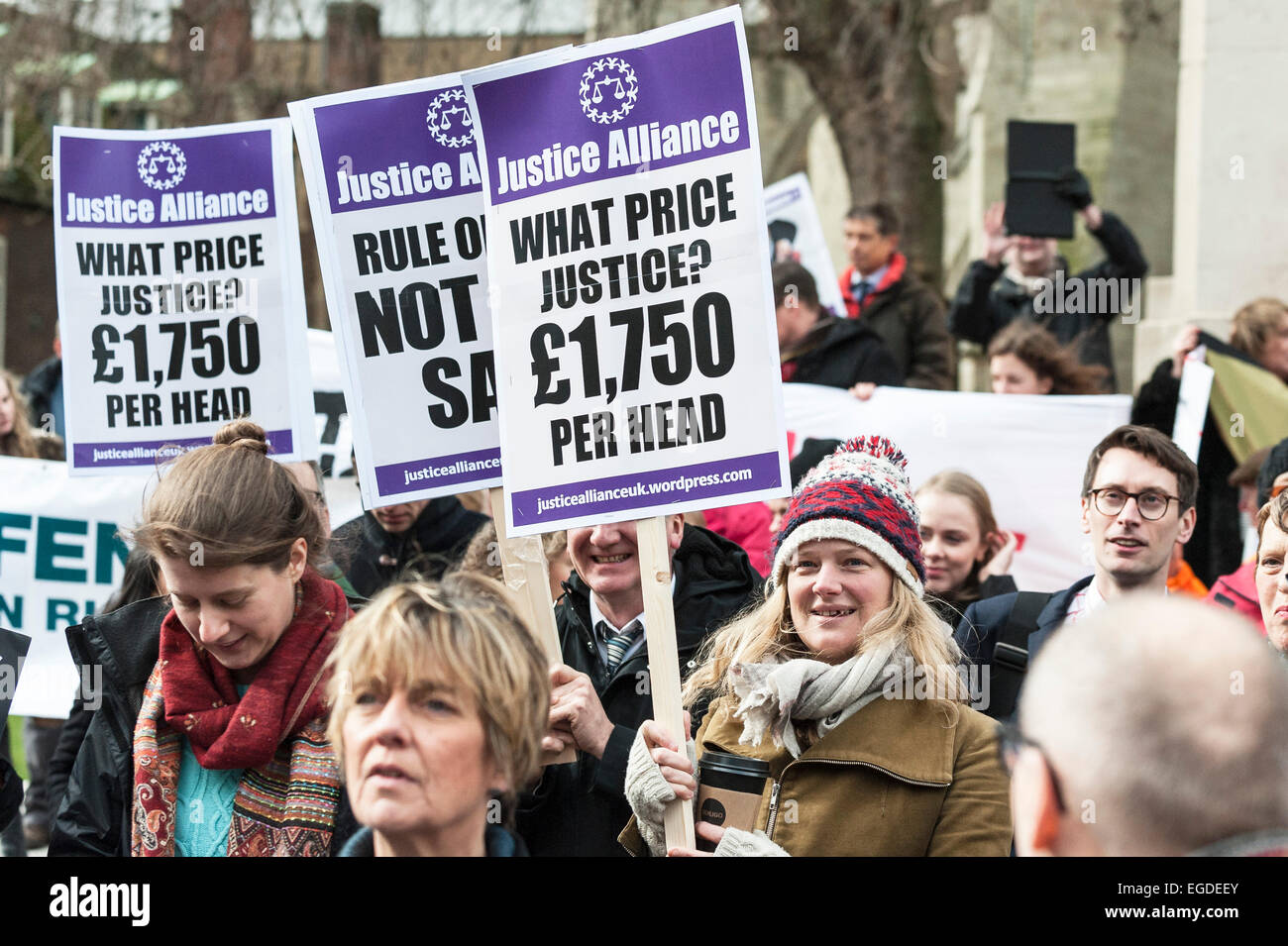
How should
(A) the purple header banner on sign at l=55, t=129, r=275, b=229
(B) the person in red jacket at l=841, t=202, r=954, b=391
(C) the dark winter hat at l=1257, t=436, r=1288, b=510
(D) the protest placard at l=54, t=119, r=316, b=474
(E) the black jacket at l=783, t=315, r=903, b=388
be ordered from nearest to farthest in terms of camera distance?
(C) the dark winter hat at l=1257, t=436, r=1288, b=510
(D) the protest placard at l=54, t=119, r=316, b=474
(A) the purple header banner on sign at l=55, t=129, r=275, b=229
(E) the black jacket at l=783, t=315, r=903, b=388
(B) the person in red jacket at l=841, t=202, r=954, b=391

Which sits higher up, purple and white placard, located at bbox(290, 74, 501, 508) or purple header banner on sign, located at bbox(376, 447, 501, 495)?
purple and white placard, located at bbox(290, 74, 501, 508)

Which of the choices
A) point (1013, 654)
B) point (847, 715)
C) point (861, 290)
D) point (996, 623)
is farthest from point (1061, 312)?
point (847, 715)

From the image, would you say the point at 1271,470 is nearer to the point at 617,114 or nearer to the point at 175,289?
the point at 617,114

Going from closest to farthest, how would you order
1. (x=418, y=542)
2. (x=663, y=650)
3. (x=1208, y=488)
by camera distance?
1. (x=663, y=650)
2. (x=418, y=542)
3. (x=1208, y=488)

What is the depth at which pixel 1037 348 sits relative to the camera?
673 cm

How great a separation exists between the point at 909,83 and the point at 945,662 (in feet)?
35.3

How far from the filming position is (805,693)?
3447mm

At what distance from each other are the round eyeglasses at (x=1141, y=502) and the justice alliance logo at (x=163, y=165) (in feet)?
10.3

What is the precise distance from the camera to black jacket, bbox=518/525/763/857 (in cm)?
371

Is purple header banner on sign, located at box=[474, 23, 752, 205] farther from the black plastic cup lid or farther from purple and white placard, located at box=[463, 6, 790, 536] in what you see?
the black plastic cup lid

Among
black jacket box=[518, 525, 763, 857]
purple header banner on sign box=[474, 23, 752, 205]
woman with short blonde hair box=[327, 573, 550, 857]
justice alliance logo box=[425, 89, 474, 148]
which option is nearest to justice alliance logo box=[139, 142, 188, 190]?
justice alliance logo box=[425, 89, 474, 148]

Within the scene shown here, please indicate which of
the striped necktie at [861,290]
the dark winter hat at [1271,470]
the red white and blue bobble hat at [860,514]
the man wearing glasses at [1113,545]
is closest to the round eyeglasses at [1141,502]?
the man wearing glasses at [1113,545]

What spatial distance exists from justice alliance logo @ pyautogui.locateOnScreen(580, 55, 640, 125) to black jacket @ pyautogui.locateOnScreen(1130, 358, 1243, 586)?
11.1ft

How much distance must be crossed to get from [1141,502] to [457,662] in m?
2.41
